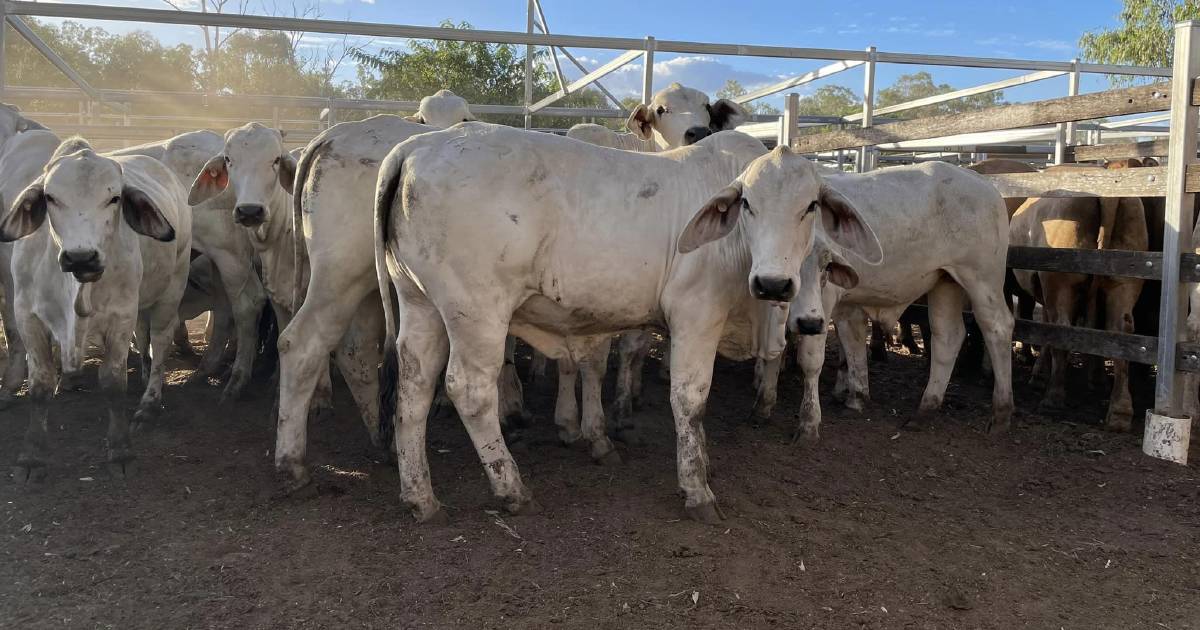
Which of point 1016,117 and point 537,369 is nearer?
point 1016,117

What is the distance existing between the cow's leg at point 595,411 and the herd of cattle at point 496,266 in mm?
19

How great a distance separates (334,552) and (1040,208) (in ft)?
21.0

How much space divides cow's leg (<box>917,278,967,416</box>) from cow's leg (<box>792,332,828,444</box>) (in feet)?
3.80

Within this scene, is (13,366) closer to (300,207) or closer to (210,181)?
(210,181)

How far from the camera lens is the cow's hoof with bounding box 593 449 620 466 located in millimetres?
5797

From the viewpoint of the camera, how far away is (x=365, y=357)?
5.93 m

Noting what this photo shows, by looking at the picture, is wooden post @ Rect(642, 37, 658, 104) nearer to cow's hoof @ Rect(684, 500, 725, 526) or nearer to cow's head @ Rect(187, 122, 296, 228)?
cow's head @ Rect(187, 122, 296, 228)

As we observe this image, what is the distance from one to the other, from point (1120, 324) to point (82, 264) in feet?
23.1

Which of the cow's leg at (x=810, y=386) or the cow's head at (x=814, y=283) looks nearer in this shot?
the cow's head at (x=814, y=283)

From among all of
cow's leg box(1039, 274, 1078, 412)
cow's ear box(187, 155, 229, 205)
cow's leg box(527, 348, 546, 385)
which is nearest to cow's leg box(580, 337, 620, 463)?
cow's leg box(527, 348, 546, 385)

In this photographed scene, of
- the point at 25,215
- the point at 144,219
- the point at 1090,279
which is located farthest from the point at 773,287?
the point at 1090,279

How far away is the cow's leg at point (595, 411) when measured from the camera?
5859 millimetres

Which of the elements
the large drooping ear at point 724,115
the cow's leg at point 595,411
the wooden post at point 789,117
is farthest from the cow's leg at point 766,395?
the wooden post at point 789,117

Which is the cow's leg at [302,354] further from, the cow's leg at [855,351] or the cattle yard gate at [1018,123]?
the cattle yard gate at [1018,123]
